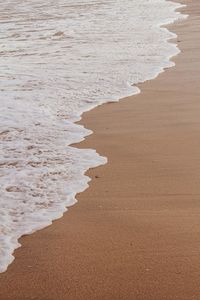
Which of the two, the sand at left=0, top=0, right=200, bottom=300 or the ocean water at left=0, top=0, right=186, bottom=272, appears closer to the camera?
the sand at left=0, top=0, right=200, bottom=300

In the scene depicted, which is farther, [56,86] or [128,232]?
[56,86]

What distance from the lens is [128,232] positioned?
370cm

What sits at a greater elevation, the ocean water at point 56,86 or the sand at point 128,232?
the sand at point 128,232

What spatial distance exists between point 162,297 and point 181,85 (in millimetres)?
5027

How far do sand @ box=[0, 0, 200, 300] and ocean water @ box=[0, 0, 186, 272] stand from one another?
161 millimetres

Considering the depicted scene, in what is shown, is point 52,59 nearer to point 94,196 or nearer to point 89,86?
point 89,86

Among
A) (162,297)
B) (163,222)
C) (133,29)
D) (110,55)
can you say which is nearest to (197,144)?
(163,222)

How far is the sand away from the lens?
313 centimetres

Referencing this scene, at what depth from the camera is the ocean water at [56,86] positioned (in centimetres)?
430

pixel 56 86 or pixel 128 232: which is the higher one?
pixel 128 232

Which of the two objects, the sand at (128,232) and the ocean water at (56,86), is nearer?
the sand at (128,232)

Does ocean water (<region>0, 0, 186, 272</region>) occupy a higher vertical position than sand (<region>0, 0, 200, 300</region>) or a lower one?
lower

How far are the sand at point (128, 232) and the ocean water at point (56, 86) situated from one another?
0.53ft

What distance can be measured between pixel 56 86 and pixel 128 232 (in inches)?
186
